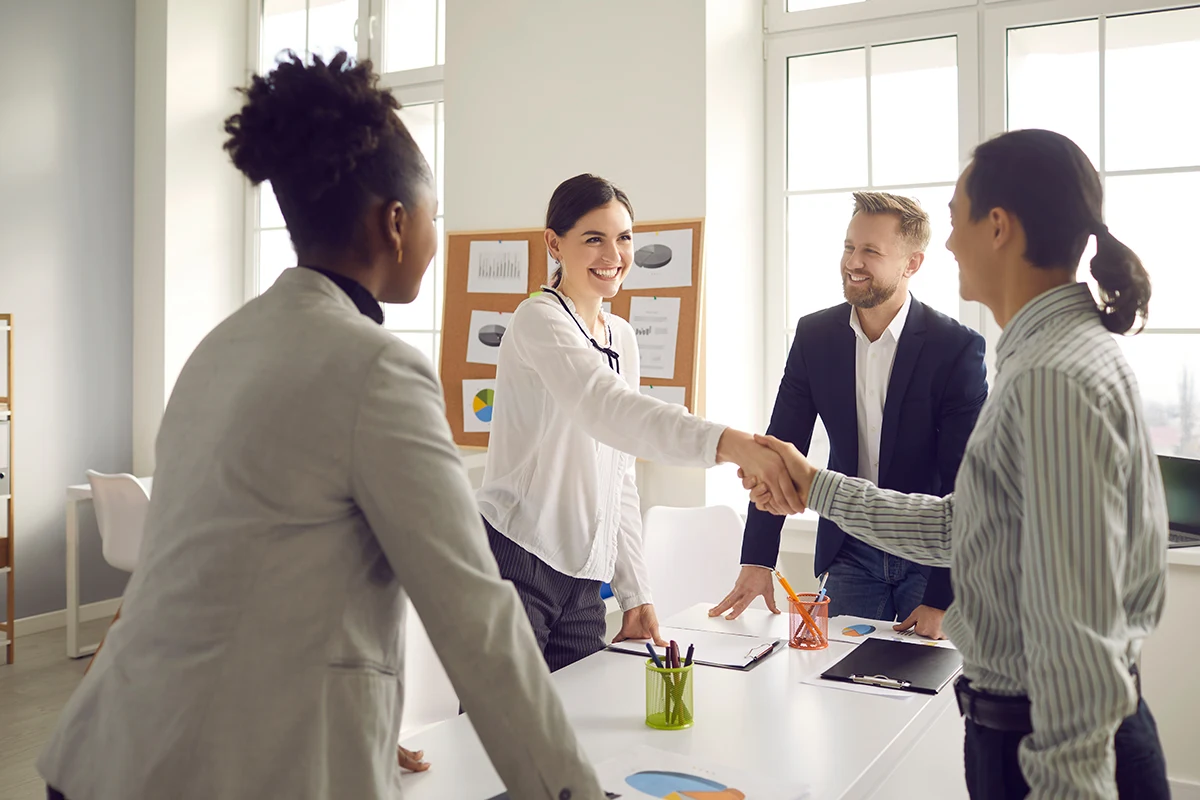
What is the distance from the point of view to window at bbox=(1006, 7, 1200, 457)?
130 inches

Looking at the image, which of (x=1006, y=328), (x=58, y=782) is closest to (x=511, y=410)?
(x=1006, y=328)

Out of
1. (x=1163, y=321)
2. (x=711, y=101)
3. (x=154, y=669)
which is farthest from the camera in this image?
(x=711, y=101)

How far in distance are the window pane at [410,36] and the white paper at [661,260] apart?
1.75 meters

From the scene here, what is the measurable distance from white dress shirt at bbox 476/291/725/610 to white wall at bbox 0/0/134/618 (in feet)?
11.7

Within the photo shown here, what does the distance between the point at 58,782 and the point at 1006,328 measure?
1183mm

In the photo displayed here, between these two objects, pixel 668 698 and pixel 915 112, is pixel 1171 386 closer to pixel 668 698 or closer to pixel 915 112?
pixel 915 112

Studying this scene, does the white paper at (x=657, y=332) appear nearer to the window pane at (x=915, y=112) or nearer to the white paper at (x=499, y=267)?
the white paper at (x=499, y=267)

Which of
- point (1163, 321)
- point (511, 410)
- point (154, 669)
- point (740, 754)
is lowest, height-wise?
point (740, 754)

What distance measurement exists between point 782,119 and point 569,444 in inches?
89.0

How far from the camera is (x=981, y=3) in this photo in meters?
3.52

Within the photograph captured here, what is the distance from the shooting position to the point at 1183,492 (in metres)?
2.38

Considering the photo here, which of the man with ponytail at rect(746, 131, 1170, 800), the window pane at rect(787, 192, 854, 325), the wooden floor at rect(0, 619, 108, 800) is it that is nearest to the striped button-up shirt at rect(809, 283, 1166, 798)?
the man with ponytail at rect(746, 131, 1170, 800)

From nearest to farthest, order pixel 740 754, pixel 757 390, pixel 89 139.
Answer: pixel 740 754, pixel 757 390, pixel 89 139

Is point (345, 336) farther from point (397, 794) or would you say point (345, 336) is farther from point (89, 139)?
point (89, 139)
